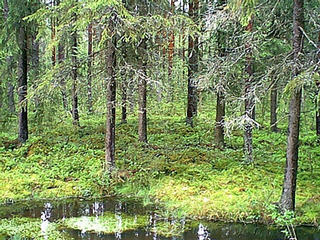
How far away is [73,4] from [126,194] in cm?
541

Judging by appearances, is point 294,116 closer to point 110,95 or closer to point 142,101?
point 110,95

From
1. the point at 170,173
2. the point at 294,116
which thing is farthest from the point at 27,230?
the point at 294,116

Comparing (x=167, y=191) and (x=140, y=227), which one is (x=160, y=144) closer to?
(x=167, y=191)

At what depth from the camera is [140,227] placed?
7719 mm

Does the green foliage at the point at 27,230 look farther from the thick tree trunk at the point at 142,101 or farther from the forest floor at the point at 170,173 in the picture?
the thick tree trunk at the point at 142,101

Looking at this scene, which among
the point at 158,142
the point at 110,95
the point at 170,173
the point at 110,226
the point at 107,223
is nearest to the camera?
the point at 110,226

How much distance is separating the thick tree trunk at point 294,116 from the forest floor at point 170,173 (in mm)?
646

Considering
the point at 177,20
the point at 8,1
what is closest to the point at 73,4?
the point at 177,20

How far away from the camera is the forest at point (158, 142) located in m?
7.56

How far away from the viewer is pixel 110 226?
775 centimetres

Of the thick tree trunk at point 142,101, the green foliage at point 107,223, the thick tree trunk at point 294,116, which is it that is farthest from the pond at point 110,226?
the thick tree trunk at point 142,101

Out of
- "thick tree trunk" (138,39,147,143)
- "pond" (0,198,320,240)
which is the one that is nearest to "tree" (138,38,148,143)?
"thick tree trunk" (138,39,147,143)

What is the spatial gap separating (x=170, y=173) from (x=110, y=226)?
3.38m

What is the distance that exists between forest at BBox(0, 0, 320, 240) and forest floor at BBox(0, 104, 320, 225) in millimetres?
38
